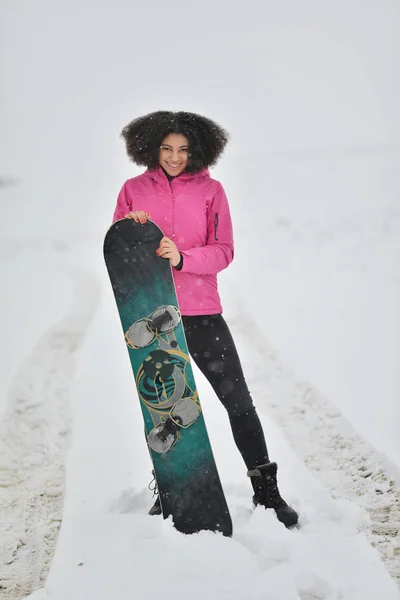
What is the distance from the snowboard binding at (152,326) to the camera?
1.97m

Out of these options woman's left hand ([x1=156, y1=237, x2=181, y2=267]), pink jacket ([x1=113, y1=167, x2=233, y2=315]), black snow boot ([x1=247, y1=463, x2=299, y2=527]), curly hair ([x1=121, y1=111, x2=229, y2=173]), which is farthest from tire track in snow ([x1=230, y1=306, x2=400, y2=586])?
curly hair ([x1=121, y1=111, x2=229, y2=173])

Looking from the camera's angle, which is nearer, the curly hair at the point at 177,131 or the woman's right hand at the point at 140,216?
the woman's right hand at the point at 140,216

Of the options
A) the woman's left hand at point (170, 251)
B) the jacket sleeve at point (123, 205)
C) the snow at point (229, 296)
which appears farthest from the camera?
the jacket sleeve at point (123, 205)

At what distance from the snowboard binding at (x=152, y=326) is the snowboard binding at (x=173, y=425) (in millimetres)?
279

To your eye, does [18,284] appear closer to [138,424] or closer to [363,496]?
[138,424]

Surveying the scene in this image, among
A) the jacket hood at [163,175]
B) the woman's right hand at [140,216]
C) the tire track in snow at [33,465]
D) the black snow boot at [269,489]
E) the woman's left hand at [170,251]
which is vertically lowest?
the tire track in snow at [33,465]

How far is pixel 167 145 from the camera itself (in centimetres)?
210

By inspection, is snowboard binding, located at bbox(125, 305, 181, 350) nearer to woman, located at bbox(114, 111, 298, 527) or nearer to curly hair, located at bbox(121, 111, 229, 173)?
woman, located at bbox(114, 111, 298, 527)

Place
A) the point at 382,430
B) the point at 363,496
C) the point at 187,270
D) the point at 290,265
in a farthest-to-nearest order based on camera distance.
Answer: the point at 290,265, the point at 382,430, the point at 363,496, the point at 187,270

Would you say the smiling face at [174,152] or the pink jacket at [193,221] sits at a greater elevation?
the smiling face at [174,152]

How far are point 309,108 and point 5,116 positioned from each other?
685 centimetres

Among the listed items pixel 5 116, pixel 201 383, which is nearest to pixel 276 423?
pixel 201 383

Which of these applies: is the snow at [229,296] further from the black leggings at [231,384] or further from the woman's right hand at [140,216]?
the woman's right hand at [140,216]

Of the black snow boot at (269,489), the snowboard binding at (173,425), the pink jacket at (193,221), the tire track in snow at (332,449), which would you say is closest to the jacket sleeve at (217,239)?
the pink jacket at (193,221)
